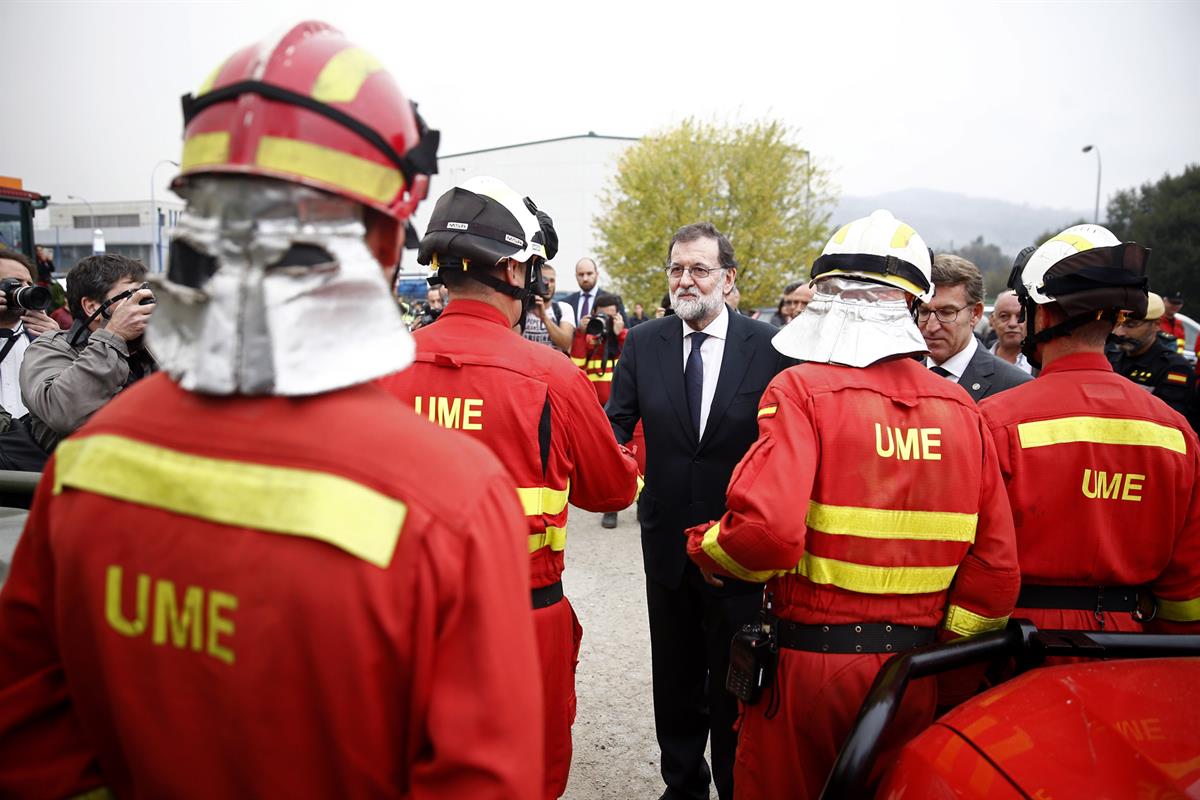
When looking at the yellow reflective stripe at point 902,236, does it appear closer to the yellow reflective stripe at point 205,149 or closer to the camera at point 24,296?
the yellow reflective stripe at point 205,149

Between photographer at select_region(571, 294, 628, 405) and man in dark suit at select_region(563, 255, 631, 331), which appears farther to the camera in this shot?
man in dark suit at select_region(563, 255, 631, 331)

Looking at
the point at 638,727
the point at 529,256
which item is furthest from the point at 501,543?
the point at 638,727

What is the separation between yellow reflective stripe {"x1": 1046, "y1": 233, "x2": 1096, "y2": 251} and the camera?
2582 millimetres

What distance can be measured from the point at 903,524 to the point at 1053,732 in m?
0.66

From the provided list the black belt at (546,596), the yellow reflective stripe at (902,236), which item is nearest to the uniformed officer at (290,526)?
the black belt at (546,596)

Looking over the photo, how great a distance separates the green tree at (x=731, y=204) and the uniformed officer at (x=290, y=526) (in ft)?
92.1

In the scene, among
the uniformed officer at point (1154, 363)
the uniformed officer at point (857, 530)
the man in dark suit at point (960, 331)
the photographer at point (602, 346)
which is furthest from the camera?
the photographer at point (602, 346)

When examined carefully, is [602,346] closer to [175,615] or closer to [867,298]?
[867,298]

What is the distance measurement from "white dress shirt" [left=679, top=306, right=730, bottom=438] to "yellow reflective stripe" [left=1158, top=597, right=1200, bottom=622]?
1.85 metres

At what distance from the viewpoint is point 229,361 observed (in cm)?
106

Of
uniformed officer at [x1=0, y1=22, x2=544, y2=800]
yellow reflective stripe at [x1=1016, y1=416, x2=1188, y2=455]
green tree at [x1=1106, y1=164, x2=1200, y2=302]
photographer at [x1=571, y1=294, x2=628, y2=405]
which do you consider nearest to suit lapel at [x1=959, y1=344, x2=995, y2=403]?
yellow reflective stripe at [x1=1016, y1=416, x2=1188, y2=455]

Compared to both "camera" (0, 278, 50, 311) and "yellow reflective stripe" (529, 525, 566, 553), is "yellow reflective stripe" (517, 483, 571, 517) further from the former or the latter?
"camera" (0, 278, 50, 311)

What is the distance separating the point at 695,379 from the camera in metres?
3.63

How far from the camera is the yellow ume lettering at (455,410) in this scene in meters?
2.44
